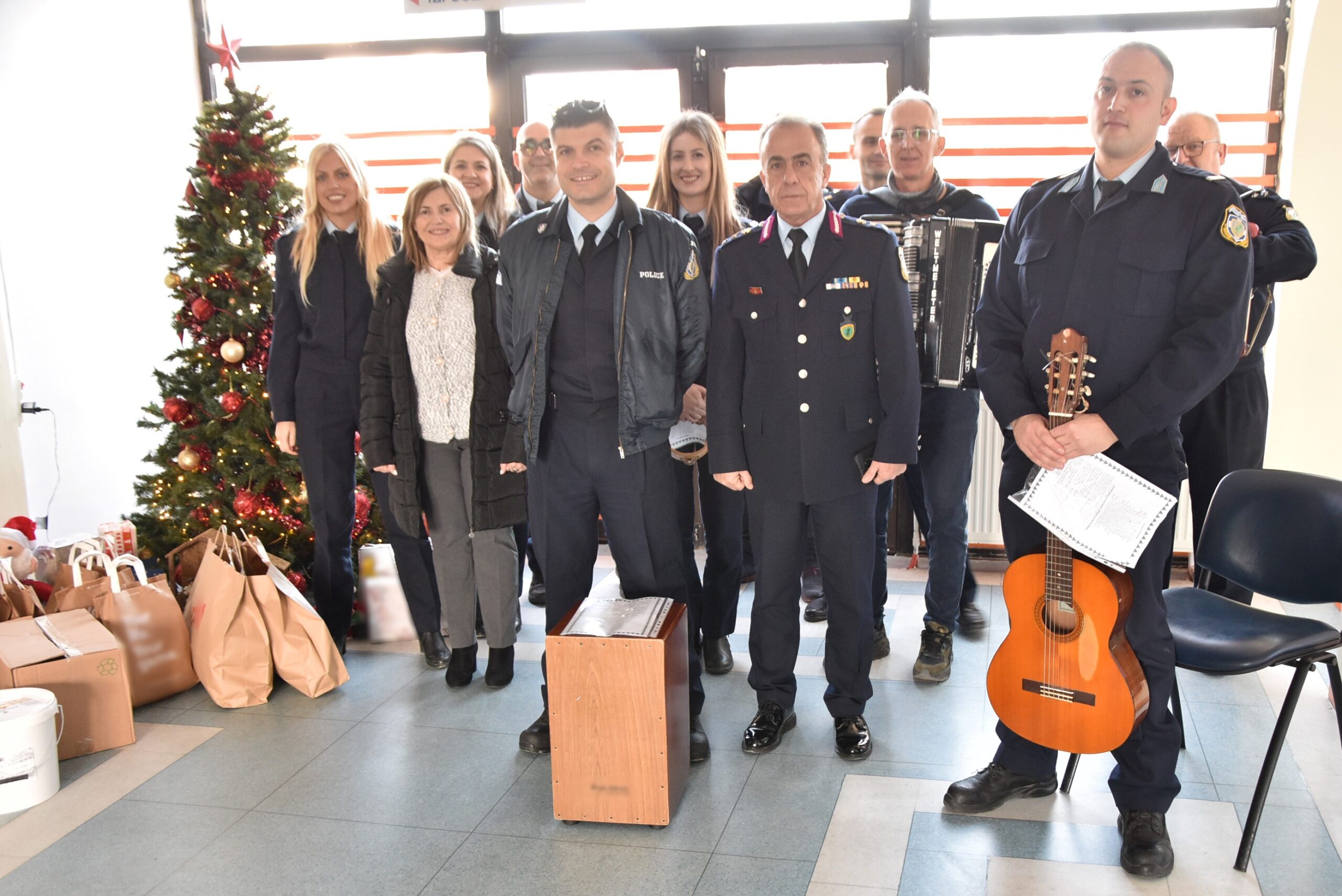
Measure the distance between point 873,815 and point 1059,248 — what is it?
4.56 feet

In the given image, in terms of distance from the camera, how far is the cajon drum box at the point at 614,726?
2.35m

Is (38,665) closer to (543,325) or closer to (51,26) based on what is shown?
(543,325)

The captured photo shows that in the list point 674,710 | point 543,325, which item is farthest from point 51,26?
point 674,710

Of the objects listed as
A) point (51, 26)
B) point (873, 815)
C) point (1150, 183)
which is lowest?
point (873, 815)

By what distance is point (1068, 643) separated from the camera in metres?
2.24

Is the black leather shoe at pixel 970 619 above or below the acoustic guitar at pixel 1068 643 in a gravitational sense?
below

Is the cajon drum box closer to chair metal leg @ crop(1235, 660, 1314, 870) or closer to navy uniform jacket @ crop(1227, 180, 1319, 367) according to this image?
chair metal leg @ crop(1235, 660, 1314, 870)

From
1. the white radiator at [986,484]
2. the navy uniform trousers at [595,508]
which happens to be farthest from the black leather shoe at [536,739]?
the white radiator at [986,484]

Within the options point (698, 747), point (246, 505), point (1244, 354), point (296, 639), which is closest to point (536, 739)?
point (698, 747)

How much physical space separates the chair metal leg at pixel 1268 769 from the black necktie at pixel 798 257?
1.42 metres

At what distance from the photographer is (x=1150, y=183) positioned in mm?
2131

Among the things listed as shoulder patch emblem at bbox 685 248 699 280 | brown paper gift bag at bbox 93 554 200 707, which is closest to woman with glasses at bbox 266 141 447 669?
brown paper gift bag at bbox 93 554 200 707

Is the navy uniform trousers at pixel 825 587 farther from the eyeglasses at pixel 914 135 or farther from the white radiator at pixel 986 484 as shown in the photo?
the white radiator at pixel 986 484

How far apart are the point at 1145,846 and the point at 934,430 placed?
4.54ft
